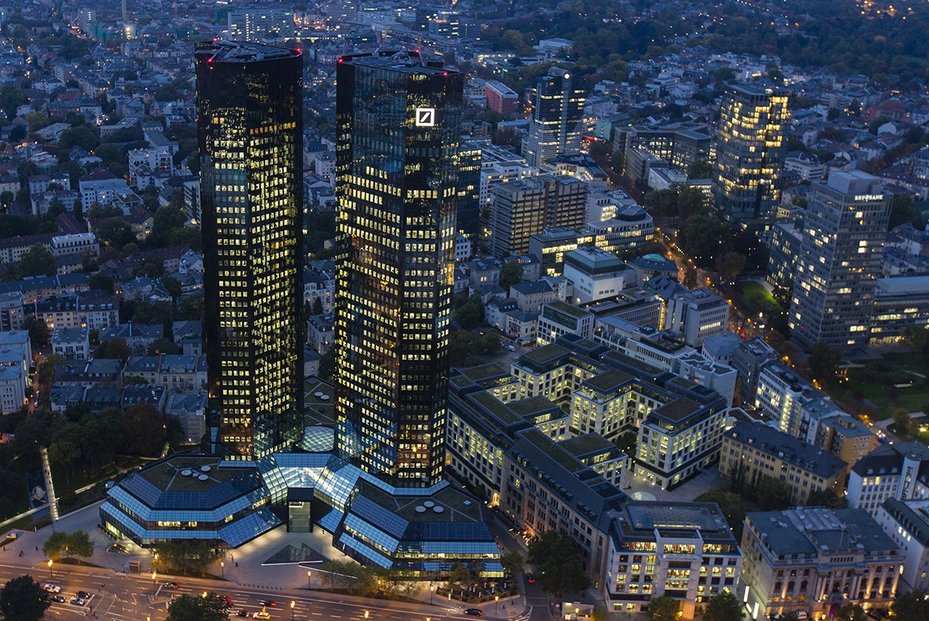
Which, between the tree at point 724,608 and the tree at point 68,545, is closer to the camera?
the tree at point 724,608

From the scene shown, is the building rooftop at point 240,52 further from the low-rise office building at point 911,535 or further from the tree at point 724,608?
the low-rise office building at point 911,535

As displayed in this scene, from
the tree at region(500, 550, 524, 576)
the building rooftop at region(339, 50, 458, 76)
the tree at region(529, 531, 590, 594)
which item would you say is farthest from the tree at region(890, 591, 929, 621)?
the building rooftop at region(339, 50, 458, 76)

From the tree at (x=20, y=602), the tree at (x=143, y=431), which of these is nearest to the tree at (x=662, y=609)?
the tree at (x=20, y=602)

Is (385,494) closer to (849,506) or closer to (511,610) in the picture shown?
(511,610)

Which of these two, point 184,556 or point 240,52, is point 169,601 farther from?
point 240,52

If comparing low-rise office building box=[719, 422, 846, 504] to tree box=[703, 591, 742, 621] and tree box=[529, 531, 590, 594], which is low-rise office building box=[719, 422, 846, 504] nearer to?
tree box=[703, 591, 742, 621]

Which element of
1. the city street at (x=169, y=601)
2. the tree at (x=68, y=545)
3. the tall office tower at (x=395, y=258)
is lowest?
the city street at (x=169, y=601)
